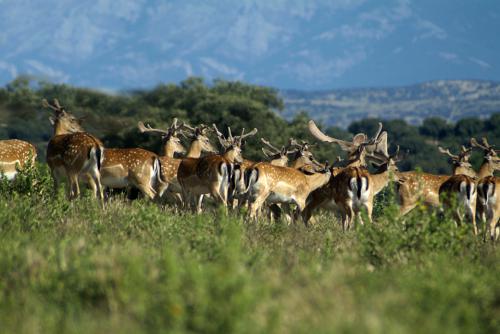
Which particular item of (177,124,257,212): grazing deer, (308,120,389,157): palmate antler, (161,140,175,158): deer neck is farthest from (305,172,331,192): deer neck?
(161,140,175,158): deer neck

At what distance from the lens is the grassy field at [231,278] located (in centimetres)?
714

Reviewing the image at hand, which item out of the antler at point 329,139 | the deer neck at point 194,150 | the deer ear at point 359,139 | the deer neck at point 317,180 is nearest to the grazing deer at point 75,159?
the deer neck at point 317,180

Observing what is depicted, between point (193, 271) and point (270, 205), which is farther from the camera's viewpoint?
point (270, 205)

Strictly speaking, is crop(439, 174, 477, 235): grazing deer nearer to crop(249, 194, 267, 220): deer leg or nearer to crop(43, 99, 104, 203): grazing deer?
crop(249, 194, 267, 220): deer leg

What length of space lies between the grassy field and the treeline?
20.7 metres

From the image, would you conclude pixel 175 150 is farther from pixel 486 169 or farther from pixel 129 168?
pixel 486 169

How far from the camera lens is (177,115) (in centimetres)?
4316

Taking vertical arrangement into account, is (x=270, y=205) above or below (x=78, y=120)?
below

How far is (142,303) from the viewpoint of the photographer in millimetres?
7297

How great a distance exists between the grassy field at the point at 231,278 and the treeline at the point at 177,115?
20.7m

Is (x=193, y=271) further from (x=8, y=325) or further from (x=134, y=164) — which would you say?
(x=134, y=164)

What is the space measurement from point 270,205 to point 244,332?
10.5 m

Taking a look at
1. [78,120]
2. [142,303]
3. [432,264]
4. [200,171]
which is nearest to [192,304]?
[142,303]

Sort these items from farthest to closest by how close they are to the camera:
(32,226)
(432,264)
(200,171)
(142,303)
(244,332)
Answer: (200,171), (32,226), (432,264), (142,303), (244,332)
